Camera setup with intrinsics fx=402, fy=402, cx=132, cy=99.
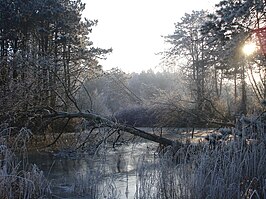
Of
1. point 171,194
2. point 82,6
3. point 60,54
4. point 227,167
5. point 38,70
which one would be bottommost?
point 171,194

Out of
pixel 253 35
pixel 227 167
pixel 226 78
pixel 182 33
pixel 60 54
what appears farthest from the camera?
pixel 226 78

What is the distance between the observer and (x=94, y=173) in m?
7.33

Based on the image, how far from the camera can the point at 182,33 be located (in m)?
27.8

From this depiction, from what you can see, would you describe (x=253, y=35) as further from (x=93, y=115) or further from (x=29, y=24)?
(x=29, y=24)

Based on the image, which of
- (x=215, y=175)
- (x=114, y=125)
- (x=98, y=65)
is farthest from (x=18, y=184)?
(x=98, y=65)

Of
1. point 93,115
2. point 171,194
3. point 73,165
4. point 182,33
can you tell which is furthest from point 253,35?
point 182,33

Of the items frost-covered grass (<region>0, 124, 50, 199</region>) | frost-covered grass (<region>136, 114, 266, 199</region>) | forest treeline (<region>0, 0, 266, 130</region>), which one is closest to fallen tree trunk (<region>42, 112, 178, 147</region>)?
forest treeline (<region>0, 0, 266, 130</region>)

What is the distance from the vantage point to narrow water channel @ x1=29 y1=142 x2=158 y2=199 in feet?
22.9

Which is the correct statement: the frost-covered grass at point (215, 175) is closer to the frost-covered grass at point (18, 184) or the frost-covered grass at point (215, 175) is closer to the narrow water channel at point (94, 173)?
the narrow water channel at point (94, 173)

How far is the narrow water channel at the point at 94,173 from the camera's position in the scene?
6.96 meters

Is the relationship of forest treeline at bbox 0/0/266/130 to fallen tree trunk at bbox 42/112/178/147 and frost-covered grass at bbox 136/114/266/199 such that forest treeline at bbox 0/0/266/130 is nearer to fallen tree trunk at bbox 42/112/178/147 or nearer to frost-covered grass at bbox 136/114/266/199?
fallen tree trunk at bbox 42/112/178/147

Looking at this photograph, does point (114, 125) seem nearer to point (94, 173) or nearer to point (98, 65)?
point (94, 173)

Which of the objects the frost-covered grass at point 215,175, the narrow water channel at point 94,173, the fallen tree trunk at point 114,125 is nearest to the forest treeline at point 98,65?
the fallen tree trunk at point 114,125

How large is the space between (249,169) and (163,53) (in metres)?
20.2
